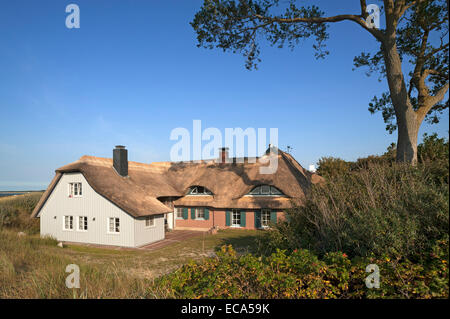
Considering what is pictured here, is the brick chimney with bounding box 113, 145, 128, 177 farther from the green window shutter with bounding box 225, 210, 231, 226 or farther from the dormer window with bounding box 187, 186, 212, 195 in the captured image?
the green window shutter with bounding box 225, 210, 231, 226

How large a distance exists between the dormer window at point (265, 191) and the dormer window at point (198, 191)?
416cm

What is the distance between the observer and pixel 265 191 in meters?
22.0

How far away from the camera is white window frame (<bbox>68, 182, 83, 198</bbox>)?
18.5m

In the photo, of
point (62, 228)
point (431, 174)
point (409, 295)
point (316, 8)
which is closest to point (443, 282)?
point (409, 295)

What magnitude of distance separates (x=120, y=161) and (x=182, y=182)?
6.70 meters

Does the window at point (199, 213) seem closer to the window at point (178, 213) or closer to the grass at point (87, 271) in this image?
the window at point (178, 213)

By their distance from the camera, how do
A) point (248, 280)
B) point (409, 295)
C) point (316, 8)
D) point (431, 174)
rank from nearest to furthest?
1. point (409, 295)
2. point (248, 280)
3. point (431, 174)
4. point (316, 8)

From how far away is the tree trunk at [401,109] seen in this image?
9.95 meters

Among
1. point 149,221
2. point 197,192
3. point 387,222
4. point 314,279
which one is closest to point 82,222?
point 149,221

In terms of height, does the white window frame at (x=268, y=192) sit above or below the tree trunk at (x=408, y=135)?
below

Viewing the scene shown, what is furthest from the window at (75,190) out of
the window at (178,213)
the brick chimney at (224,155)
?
the brick chimney at (224,155)
